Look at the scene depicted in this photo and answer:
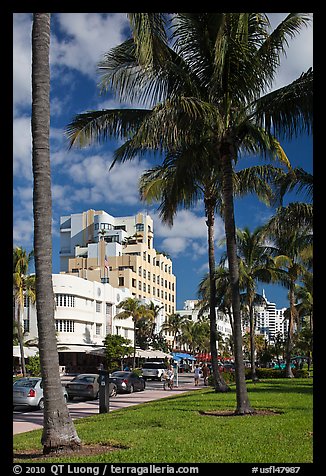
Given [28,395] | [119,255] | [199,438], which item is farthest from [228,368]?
[119,255]

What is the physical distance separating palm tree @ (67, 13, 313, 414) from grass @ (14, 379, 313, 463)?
5.34ft

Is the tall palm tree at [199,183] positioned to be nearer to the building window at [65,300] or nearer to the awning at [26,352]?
the awning at [26,352]

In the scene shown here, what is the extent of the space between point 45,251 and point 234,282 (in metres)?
6.44

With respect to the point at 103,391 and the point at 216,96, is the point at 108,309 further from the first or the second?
the point at 216,96

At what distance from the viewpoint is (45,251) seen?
927cm

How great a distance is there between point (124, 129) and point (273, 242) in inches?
926

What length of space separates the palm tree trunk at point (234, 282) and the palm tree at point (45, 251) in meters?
6.06

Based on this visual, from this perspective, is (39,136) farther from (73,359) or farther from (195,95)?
(73,359)

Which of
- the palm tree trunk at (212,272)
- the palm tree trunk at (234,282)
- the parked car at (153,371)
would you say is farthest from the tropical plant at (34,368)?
the palm tree trunk at (234,282)

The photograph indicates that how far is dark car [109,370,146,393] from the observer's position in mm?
30562

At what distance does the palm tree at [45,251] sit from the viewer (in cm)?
902

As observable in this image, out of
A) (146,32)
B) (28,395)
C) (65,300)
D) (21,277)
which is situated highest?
(146,32)

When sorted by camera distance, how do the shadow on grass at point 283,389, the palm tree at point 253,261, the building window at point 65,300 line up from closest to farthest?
1. the shadow on grass at point 283,389
2. the palm tree at point 253,261
3. the building window at point 65,300
